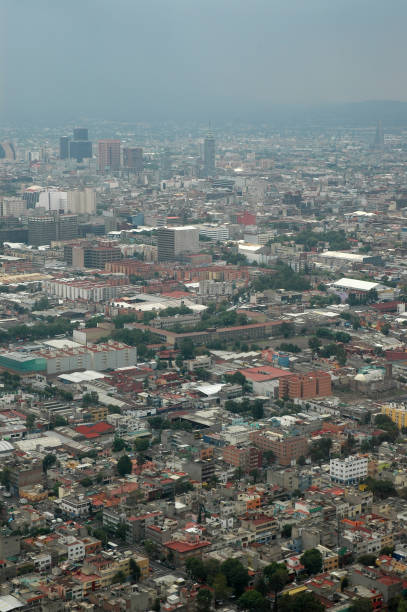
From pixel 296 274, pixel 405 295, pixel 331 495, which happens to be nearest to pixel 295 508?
pixel 331 495

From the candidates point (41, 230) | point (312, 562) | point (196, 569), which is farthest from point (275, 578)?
point (41, 230)

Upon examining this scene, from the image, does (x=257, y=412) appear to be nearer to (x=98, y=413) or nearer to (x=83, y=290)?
(x=98, y=413)

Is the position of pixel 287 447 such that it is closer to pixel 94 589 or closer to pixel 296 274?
pixel 94 589

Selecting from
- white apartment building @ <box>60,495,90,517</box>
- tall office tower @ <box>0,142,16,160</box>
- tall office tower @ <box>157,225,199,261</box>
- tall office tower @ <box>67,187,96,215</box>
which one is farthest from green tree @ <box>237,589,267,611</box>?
tall office tower @ <box>0,142,16,160</box>

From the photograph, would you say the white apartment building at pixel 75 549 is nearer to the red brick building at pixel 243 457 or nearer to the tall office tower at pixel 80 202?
the red brick building at pixel 243 457

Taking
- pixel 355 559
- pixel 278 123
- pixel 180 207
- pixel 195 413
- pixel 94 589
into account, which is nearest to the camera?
pixel 94 589
